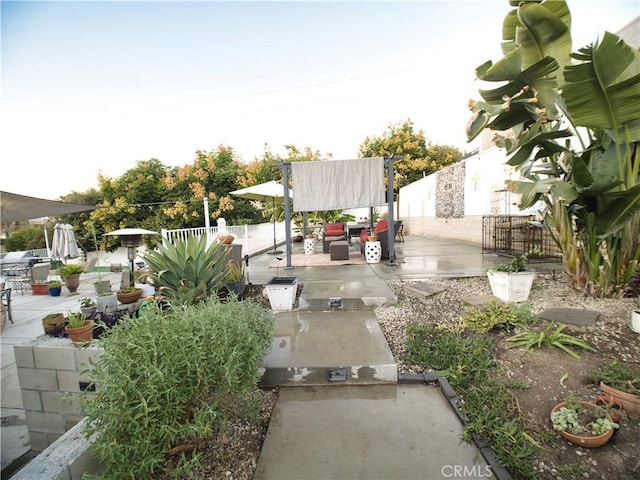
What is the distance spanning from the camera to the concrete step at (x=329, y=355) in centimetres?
248

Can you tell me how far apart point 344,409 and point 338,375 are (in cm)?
34

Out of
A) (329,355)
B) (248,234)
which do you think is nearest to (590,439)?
(329,355)

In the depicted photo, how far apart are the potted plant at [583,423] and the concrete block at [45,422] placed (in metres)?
4.38

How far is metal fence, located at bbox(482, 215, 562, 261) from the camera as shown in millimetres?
6324

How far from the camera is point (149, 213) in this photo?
13.8 m

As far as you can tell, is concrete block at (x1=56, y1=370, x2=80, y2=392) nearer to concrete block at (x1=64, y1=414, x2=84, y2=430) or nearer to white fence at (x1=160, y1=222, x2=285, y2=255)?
concrete block at (x1=64, y1=414, x2=84, y2=430)

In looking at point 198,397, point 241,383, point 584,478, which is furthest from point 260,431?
point 584,478

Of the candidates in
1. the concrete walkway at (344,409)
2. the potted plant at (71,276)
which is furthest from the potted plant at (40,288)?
the concrete walkway at (344,409)

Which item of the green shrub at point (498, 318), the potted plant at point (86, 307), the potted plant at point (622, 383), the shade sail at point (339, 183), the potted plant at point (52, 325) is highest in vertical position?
the shade sail at point (339, 183)

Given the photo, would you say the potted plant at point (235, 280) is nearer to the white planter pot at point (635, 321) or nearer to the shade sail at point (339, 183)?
the shade sail at point (339, 183)

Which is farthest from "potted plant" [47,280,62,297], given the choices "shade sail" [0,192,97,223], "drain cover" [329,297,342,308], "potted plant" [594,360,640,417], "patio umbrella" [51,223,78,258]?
"potted plant" [594,360,640,417]

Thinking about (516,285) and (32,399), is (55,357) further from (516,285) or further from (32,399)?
(516,285)

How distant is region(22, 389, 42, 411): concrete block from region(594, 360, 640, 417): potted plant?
16.8ft

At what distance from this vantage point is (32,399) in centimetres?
288
